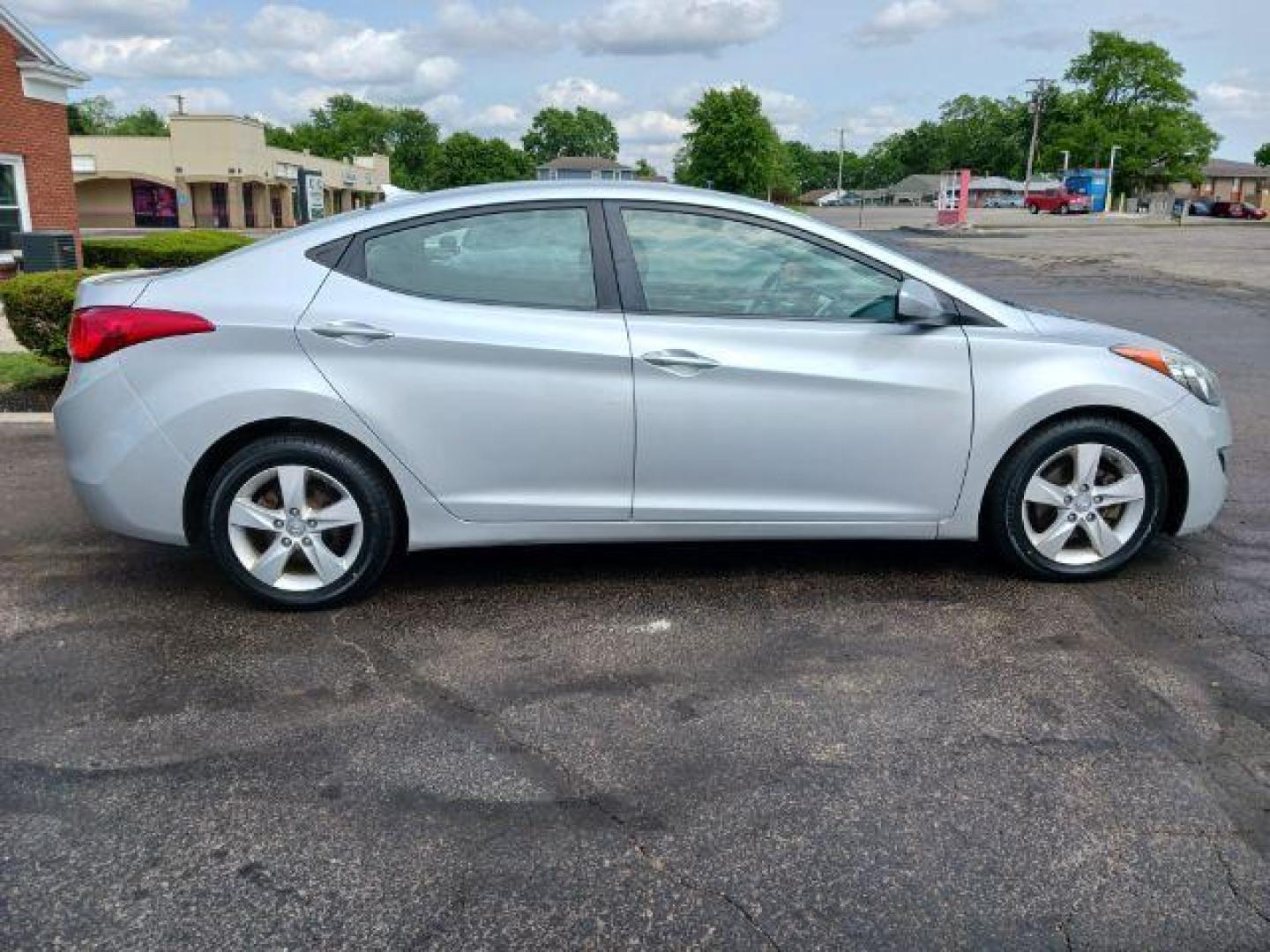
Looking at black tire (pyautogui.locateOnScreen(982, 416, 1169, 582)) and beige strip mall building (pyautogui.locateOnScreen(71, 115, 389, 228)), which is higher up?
beige strip mall building (pyautogui.locateOnScreen(71, 115, 389, 228))

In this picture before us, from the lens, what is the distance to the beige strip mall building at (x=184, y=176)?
57156 millimetres

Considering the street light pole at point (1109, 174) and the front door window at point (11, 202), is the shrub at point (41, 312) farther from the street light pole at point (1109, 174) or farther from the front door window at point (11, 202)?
the street light pole at point (1109, 174)

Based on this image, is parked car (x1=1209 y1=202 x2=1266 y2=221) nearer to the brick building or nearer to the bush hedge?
the bush hedge

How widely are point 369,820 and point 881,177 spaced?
578 feet

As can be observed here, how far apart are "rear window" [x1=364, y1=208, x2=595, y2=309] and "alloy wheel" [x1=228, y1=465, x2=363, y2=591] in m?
0.82

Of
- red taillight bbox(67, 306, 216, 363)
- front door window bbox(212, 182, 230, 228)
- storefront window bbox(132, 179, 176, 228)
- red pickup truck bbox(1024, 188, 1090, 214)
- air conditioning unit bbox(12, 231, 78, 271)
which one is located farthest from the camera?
red pickup truck bbox(1024, 188, 1090, 214)

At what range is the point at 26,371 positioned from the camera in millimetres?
9172

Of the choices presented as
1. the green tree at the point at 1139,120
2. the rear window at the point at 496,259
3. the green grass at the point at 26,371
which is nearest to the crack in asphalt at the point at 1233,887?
the rear window at the point at 496,259

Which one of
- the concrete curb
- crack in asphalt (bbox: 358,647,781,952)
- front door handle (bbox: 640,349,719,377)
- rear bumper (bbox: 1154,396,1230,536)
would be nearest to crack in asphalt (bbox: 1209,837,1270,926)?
crack in asphalt (bbox: 358,647,781,952)

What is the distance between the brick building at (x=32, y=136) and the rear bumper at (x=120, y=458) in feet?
54.8

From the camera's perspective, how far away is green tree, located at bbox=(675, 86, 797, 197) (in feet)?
223

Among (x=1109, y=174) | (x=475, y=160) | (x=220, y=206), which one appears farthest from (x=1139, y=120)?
(x=220, y=206)

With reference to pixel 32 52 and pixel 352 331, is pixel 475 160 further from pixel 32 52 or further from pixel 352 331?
pixel 352 331

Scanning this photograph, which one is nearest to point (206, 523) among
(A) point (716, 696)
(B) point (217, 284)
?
(B) point (217, 284)
